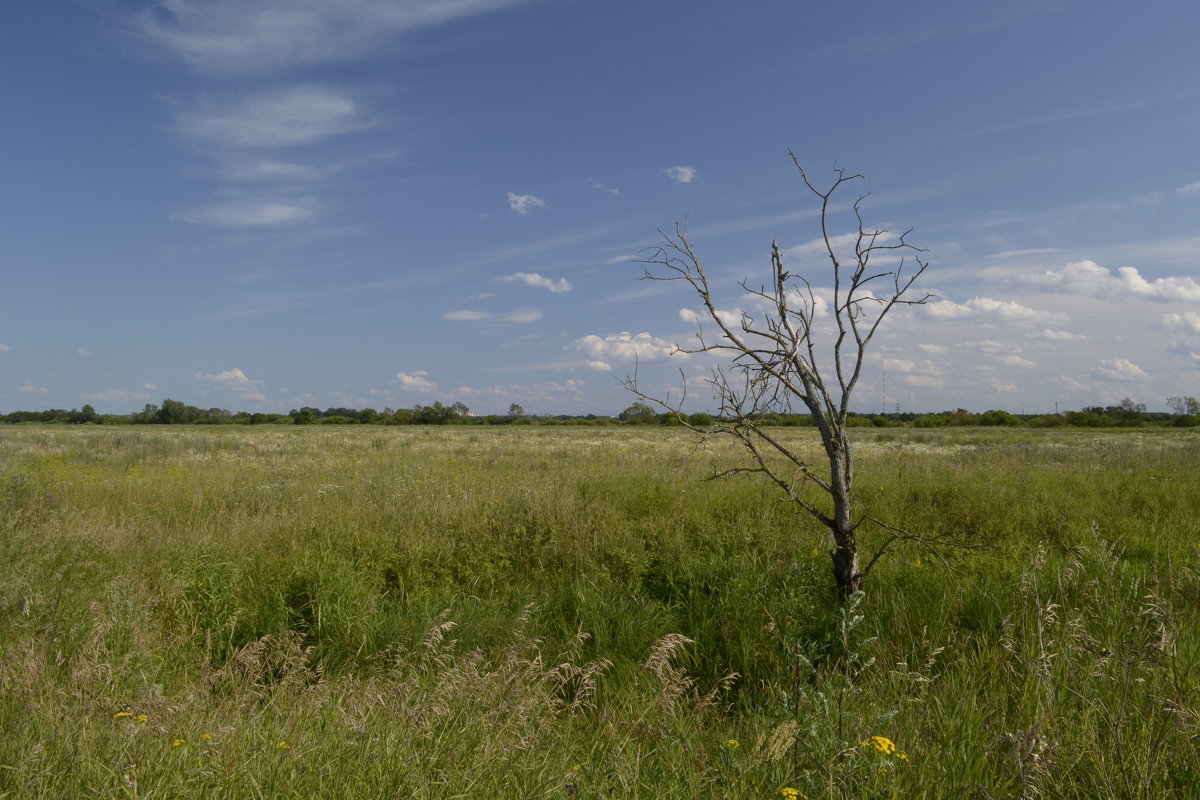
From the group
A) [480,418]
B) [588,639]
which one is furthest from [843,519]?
[480,418]

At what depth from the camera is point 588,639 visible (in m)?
5.68

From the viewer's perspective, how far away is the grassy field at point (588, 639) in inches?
98.6

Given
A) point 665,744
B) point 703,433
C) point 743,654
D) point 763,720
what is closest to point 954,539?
point 743,654

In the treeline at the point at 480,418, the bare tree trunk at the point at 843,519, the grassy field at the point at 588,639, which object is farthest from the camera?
the treeline at the point at 480,418

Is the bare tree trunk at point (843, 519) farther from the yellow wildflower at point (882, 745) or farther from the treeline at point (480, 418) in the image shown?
the treeline at point (480, 418)

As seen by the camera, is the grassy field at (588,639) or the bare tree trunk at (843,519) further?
the bare tree trunk at (843,519)

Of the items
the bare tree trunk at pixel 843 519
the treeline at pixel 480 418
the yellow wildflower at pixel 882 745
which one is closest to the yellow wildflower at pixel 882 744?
the yellow wildflower at pixel 882 745

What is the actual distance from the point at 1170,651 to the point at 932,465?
11667 mm

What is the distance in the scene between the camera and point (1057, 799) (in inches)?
103

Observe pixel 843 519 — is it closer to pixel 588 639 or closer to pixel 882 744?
pixel 588 639

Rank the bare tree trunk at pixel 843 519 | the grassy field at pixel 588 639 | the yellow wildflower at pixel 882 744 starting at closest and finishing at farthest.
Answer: the yellow wildflower at pixel 882 744
the grassy field at pixel 588 639
the bare tree trunk at pixel 843 519

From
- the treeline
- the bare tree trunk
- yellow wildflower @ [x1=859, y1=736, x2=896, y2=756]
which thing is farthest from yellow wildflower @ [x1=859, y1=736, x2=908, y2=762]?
the treeline

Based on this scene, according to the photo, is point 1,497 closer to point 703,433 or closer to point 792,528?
point 703,433

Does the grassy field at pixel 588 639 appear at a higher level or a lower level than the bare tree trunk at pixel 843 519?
lower
